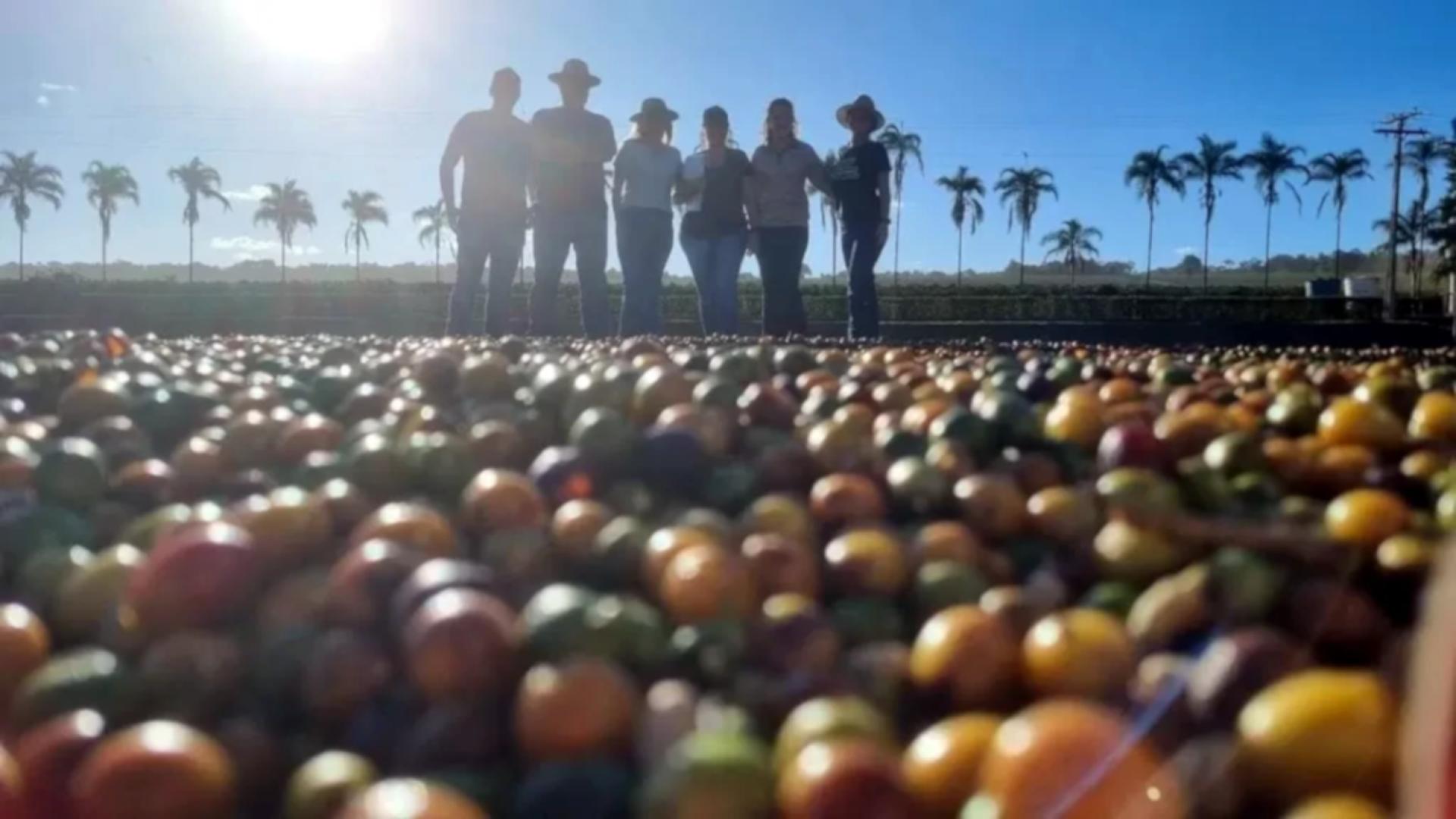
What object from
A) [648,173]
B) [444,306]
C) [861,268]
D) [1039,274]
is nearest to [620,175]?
[648,173]

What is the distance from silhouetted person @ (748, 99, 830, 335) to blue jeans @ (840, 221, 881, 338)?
310 mm

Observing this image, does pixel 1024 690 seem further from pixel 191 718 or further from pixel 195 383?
pixel 195 383

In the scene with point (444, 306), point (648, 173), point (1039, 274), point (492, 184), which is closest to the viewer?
point (492, 184)

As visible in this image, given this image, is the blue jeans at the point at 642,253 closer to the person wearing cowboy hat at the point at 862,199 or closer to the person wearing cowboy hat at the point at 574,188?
the person wearing cowboy hat at the point at 574,188

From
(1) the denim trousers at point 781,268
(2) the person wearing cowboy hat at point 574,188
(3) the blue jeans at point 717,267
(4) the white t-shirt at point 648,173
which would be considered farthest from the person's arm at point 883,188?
(2) the person wearing cowboy hat at point 574,188

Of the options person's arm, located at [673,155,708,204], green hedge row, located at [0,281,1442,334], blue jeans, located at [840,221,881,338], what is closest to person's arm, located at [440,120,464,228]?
person's arm, located at [673,155,708,204]

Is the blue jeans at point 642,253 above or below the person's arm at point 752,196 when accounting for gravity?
below

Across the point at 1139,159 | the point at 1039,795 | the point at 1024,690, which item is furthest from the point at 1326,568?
the point at 1139,159

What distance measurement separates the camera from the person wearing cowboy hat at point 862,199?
911 cm

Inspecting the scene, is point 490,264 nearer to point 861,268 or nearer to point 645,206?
point 645,206

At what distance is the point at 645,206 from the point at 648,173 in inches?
8.5

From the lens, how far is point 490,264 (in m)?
9.34

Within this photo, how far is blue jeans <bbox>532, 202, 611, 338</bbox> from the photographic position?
9070 millimetres

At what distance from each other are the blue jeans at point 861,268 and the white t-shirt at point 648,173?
1.20 meters
